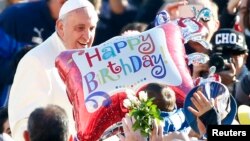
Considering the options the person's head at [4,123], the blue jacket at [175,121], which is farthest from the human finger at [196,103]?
the person's head at [4,123]

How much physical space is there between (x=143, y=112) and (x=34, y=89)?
159 centimetres

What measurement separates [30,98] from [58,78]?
8.2 inches

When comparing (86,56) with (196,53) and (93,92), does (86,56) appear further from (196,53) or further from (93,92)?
(196,53)

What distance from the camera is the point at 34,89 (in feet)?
25.5

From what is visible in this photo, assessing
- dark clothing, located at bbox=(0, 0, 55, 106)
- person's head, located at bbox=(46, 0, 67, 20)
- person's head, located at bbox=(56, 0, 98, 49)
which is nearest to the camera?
person's head, located at bbox=(56, 0, 98, 49)

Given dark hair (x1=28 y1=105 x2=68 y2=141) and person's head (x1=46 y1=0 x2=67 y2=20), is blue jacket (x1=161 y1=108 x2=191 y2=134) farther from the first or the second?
person's head (x1=46 y1=0 x2=67 y2=20)

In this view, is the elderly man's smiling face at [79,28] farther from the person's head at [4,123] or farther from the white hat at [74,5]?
the person's head at [4,123]

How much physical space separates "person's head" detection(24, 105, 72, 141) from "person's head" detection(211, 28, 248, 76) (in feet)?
9.70

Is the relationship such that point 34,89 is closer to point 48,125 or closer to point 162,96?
point 162,96

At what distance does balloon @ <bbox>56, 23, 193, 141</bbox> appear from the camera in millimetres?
7105

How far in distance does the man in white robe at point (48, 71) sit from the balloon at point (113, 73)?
366mm

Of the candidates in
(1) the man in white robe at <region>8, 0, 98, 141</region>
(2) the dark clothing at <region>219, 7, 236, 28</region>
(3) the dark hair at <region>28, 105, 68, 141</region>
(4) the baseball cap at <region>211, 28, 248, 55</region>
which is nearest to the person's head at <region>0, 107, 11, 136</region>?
(1) the man in white robe at <region>8, 0, 98, 141</region>

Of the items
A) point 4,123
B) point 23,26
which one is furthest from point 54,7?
point 4,123

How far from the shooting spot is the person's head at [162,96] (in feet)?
22.9
